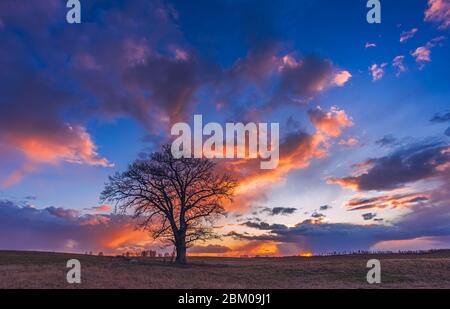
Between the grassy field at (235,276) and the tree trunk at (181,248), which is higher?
the tree trunk at (181,248)

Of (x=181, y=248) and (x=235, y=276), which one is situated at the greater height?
(x=181, y=248)

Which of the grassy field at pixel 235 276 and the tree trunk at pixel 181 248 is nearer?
the grassy field at pixel 235 276

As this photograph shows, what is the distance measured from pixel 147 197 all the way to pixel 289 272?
18.6 metres

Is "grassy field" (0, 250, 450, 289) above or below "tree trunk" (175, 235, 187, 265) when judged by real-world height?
below

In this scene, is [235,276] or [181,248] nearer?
[235,276]

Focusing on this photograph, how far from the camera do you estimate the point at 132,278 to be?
3516 centimetres

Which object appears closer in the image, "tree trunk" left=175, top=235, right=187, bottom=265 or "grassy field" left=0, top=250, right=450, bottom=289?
"grassy field" left=0, top=250, right=450, bottom=289

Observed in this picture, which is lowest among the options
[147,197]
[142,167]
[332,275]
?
[332,275]
